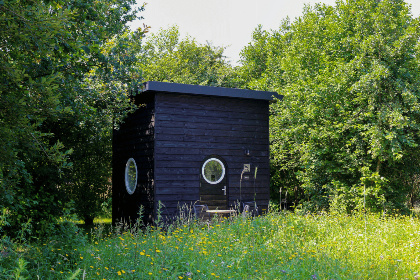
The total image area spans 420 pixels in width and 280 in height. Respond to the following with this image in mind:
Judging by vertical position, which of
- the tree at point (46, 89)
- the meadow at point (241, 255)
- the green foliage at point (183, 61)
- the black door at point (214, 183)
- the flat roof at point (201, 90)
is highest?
the green foliage at point (183, 61)

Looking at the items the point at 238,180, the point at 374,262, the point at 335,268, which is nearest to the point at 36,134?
the point at 335,268

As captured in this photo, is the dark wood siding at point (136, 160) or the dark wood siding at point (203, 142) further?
the dark wood siding at point (136, 160)

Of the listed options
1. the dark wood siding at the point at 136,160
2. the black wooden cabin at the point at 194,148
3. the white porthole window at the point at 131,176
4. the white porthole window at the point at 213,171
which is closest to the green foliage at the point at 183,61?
the dark wood siding at the point at 136,160

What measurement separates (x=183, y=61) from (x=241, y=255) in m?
22.8

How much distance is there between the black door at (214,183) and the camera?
1026cm

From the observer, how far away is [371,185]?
12.3 m

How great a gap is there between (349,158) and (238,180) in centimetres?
401

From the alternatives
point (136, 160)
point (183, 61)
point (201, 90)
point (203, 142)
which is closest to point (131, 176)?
point (136, 160)

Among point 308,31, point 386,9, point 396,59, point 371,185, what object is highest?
point 308,31

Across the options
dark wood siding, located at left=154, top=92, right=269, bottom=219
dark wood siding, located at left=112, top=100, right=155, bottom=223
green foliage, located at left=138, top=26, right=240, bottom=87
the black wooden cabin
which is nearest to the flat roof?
the black wooden cabin

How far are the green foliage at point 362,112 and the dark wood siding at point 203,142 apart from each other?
2.84 meters

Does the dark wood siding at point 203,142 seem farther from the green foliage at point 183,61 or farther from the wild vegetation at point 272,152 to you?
the green foliage at point 183,61

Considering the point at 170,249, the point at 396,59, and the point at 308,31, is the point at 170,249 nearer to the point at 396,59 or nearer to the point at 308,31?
the point at 396,59

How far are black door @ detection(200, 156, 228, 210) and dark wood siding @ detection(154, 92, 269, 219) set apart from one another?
13 cm
